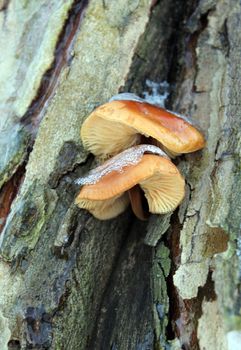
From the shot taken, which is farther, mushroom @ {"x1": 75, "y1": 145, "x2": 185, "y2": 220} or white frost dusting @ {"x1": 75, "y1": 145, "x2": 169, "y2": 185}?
white frost dusting @ {"x1": 75, "y1": 145, "x2": 169, "y2": 185}

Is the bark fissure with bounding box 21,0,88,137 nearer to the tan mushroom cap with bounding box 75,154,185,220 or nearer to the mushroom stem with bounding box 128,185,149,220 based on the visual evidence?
the tan mushroom cap with bounding box 75,154,185,220

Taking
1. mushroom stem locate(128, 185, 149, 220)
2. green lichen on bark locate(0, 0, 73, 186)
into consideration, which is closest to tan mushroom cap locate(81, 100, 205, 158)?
mushroom stem locate(128, 185, 149, 220)

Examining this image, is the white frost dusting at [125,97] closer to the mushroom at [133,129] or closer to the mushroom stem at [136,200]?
the mushroom at [133,129]

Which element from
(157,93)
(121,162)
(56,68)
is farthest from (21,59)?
(121,162)

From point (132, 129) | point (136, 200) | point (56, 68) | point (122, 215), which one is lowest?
point (122, 215)

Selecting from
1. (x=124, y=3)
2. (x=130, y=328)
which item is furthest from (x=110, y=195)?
(x=124, y=3)

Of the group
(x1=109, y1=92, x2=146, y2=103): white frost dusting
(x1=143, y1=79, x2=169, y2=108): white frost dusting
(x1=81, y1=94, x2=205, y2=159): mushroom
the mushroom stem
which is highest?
(x1=143, y1=79, x2=169, y2=108): white frost dusting

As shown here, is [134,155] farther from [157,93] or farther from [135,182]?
[157,93]

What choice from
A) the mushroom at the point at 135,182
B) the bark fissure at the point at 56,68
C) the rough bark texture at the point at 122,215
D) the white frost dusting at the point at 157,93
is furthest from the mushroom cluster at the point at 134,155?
the white frost dusting at the point at 157,93
